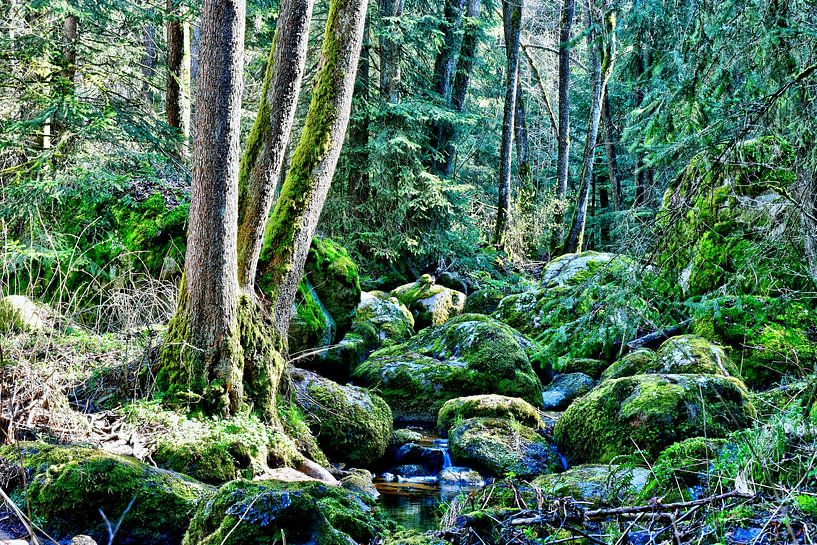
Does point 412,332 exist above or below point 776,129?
below

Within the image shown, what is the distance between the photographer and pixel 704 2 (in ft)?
15.8

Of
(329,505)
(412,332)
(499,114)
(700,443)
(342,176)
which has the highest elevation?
(499,114)

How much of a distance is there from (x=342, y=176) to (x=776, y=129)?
14714 mm

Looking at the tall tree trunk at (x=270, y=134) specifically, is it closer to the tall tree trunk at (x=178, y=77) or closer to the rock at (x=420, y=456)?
the rock at (x=420, y=456)

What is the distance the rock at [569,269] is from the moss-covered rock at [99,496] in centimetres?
1067

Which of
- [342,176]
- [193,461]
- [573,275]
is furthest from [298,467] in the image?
[342,176]

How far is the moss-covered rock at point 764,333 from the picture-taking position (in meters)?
4.01

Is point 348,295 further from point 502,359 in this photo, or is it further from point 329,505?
point 329,505

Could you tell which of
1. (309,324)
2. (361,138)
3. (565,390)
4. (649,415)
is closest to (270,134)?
(309,324)

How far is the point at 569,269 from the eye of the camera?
15305 mm

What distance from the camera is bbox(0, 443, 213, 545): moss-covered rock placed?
4684 millimetres

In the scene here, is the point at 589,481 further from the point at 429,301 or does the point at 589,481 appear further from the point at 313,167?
the point at 429,301

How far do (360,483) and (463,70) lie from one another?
15.7m

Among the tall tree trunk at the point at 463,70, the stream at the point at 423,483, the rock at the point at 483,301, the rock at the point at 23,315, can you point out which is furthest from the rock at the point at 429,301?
the rock at the point at 23,315
